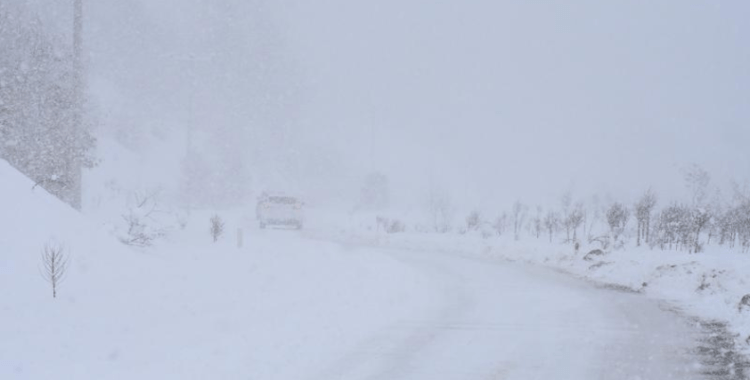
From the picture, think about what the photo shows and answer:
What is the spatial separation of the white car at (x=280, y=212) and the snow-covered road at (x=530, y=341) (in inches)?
749

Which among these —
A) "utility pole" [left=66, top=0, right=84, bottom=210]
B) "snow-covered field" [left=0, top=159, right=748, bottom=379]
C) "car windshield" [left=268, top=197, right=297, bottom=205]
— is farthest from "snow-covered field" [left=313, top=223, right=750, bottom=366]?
"utility pole" [left=66, top=0, right=84, bottom=210]

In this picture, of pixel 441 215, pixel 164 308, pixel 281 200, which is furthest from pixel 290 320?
pixel 441 215

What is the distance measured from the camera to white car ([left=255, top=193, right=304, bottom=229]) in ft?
107

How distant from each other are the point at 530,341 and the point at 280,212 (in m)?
24.5

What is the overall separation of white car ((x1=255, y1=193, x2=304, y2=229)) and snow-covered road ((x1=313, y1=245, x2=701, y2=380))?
19018mm

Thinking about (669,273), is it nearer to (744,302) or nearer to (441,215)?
(744,302)

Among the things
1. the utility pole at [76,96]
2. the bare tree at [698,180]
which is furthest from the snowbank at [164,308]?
the bare tree at [698,180]

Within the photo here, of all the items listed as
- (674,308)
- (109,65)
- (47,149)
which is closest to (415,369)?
(674,308)

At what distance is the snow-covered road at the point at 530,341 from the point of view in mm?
7445

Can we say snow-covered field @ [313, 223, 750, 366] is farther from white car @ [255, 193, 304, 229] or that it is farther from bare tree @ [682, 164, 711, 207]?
bare tree @ [682, 164, 711, 207]

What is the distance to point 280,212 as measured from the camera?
32.6m

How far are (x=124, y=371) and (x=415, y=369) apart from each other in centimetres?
300

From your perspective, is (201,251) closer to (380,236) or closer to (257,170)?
(380,236)

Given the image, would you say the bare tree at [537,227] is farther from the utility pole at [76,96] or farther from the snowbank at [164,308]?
the utility pole at [76,96]
